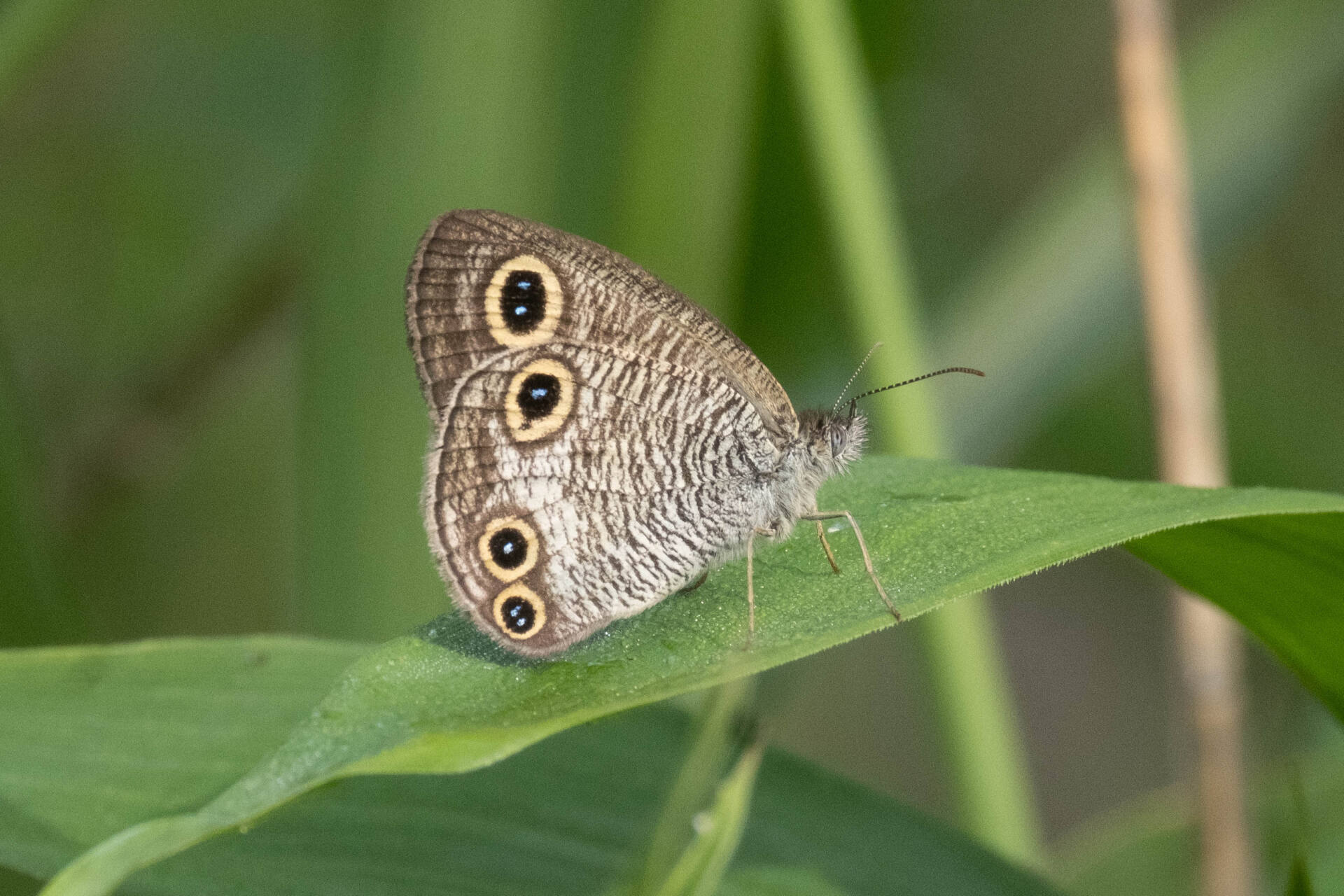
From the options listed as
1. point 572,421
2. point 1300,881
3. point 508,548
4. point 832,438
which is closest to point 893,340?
point 832,438

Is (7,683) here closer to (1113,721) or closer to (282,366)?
(282,366)

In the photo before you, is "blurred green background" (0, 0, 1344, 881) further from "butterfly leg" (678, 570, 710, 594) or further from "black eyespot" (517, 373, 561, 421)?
"butterfly leg" (678, 570, 710, 594)

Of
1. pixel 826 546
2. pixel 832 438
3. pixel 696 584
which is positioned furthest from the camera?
pixel 832 438

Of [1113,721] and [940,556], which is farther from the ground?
[940,556]

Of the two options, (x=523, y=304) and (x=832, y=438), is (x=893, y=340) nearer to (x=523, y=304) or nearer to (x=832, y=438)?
(x=832, y=438)

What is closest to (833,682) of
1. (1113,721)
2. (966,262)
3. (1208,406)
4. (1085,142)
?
(1113,721)
